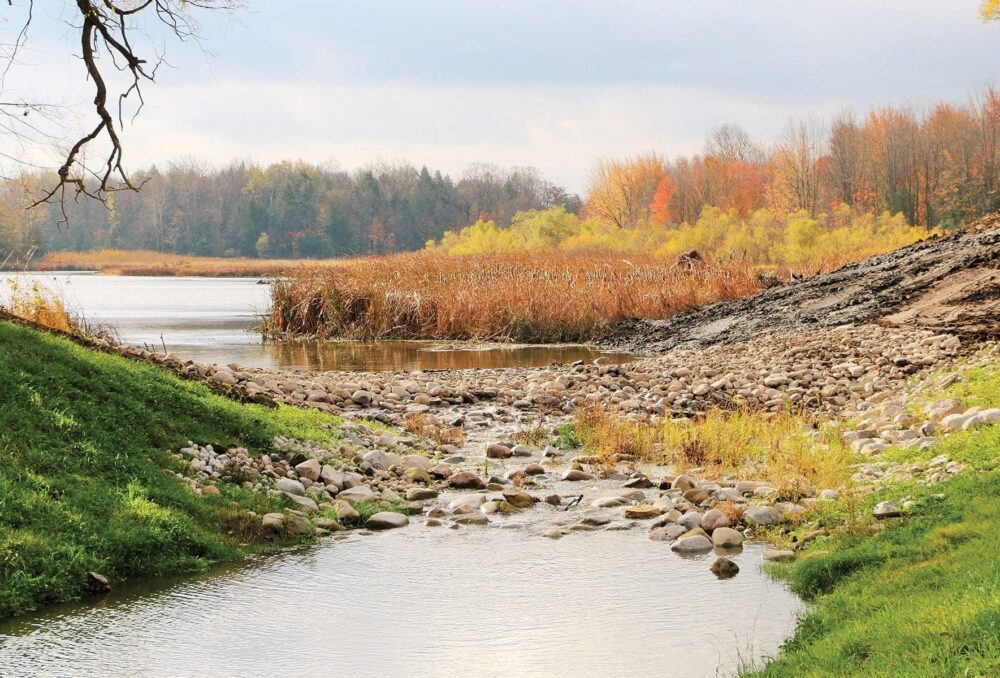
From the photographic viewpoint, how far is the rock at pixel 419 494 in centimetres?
816

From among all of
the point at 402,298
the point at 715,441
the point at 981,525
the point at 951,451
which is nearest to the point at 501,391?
the point at 715,441

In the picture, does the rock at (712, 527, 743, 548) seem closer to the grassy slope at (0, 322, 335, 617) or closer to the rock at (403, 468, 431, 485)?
the rock at (403, 468, 431, 485)

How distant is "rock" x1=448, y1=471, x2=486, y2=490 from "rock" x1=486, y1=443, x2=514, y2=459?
1137 millimetres

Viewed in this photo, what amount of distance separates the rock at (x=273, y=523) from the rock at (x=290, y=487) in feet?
2.08

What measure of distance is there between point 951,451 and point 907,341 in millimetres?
7740

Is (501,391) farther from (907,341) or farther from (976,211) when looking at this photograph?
(976,211)

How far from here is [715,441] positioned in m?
9.41

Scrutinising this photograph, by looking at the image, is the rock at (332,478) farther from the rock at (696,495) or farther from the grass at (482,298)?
the grass at (482,298)

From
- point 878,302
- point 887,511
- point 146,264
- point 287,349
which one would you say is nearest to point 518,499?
point 887,511

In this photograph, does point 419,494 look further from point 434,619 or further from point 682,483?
point 434,619

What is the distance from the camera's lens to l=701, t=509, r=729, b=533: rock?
7.09 metres

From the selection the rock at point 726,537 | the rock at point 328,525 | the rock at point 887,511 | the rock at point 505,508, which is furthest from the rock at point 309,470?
the rock at point 887,511

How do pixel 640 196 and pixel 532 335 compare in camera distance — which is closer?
pixel 532 335

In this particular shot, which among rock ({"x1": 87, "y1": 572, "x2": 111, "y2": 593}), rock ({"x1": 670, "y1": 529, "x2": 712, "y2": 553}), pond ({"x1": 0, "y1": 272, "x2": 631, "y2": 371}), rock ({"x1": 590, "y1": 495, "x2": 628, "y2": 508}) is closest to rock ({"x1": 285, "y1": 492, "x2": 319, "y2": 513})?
rock ({"x1": 87, "y1": 572, "x2": 111, "y2": 593})
